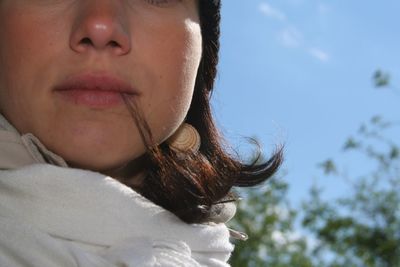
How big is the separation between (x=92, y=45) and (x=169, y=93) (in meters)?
0.23

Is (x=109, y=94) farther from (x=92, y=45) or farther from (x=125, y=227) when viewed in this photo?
(x=125, y=227)

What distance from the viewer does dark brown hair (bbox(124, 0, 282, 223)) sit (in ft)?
5.87

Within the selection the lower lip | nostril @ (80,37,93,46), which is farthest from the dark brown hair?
nostril @ (80,37,93,46)

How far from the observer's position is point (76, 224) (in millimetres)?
1558

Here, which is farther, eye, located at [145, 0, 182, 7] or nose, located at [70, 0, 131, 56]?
eye, located at [145, 0, 182, 7]

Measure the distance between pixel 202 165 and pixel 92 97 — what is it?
1.32ft

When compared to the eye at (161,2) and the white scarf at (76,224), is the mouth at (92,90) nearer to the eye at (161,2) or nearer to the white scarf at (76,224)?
the white scarf at (76,224)

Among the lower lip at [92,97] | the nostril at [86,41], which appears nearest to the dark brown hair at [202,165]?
the lower lip at [92,97]

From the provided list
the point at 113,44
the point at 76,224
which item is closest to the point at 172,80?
the point at 113,44

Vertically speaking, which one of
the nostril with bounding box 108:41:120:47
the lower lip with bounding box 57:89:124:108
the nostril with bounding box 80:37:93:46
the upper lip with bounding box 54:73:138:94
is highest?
the nostril with bounding box 108:41:120:47

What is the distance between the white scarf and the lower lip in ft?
0.46

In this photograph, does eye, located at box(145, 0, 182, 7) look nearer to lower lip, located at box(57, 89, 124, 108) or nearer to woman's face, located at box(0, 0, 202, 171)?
woman's face, located at box(0, 0, 202, 171)

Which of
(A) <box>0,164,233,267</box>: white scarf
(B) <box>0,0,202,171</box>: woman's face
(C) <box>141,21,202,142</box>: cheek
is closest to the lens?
(A) <box>0,164,233,267</box>: white scarf

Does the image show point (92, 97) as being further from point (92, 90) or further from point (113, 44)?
point (113, 44)
